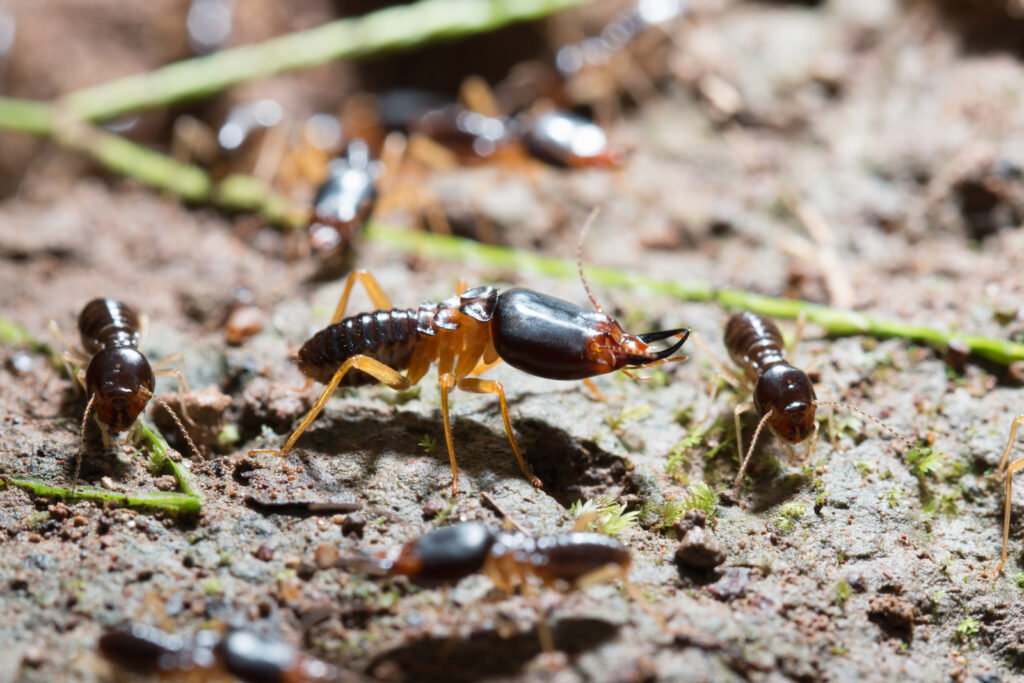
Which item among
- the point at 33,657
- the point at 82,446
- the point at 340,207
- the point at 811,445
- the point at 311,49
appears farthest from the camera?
the point at 311,49

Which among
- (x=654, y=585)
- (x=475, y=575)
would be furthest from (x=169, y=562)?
(x=654, y=585)

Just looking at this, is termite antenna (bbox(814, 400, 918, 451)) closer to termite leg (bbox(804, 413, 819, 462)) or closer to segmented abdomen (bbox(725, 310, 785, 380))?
termite leg (bbox(804, 413, 819, 462))

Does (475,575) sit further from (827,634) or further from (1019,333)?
(1019,333)

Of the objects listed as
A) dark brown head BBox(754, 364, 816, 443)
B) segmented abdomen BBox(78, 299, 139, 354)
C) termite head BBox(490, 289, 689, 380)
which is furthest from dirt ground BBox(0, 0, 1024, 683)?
termite head BBox(490, 289, 689, 380)

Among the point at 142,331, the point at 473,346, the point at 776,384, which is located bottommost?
the point at 776,384

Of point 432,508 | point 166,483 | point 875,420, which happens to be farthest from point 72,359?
point 875,420

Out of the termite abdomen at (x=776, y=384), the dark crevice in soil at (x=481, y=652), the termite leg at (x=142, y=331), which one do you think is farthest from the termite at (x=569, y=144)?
the dark crevice in soil at (x=481, y=652)

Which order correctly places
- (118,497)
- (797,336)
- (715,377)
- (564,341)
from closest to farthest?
1. (118,497)
2. (564,341)
3. (715,377)
4. (797,336)

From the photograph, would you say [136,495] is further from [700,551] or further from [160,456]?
[700,551]
